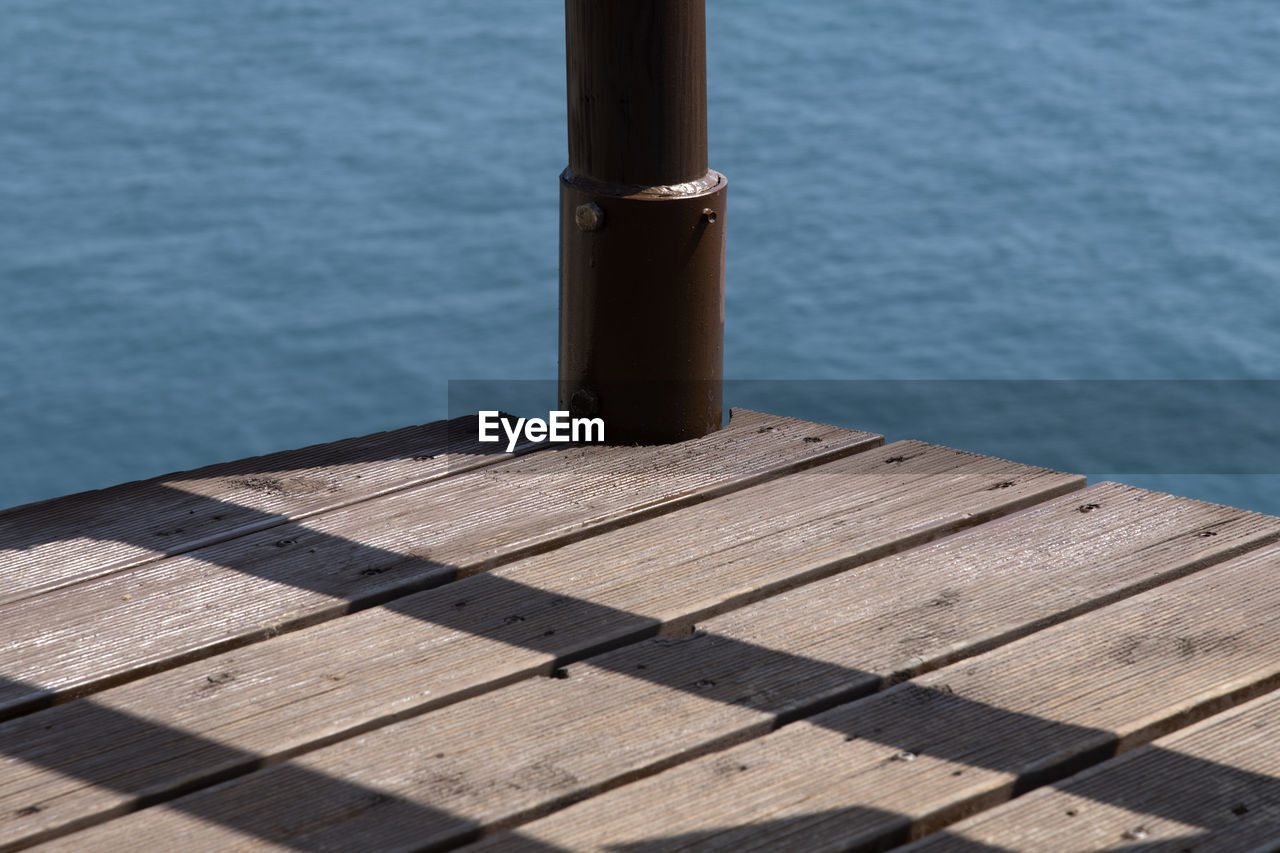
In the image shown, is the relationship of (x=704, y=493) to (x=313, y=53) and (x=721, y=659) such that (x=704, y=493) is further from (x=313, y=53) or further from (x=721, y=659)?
(x=313, y=53)

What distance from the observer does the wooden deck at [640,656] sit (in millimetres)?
1723

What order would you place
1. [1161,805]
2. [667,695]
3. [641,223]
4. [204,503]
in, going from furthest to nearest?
[641,223] < [204,503] < [667,695] < [1161,805]

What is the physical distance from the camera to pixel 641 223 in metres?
2.70

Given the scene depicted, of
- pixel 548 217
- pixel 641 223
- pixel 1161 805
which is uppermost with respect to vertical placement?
pixel 641 223

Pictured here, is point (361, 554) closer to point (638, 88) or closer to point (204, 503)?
point (204, 503)

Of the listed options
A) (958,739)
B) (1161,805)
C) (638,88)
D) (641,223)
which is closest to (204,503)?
(641,223)

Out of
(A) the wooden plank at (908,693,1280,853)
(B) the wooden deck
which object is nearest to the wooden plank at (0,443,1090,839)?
(B) the wooden deck

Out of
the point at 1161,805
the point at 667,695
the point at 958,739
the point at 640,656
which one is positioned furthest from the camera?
the point at 640,656

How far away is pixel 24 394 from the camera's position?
8.46 metres

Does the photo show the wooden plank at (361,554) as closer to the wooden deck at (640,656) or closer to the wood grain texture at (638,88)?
the wooden deck at (640,656)

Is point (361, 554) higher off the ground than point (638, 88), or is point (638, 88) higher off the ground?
point (638, 88)

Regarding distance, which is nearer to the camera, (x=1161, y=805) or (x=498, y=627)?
(x=1161, y=805)

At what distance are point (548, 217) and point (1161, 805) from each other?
8706 millimetres

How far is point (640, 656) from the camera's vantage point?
81.7 inches
